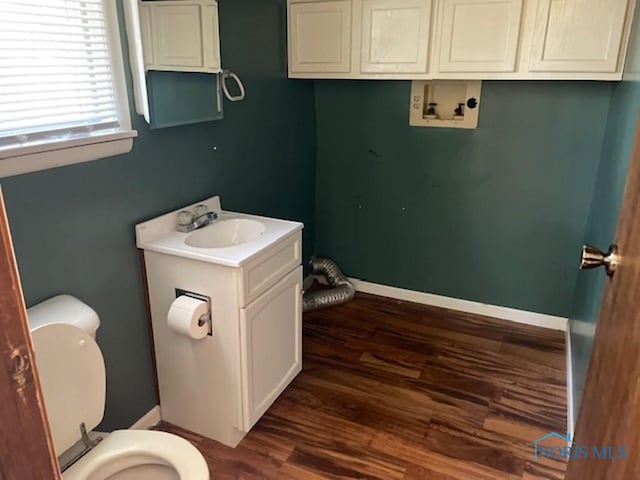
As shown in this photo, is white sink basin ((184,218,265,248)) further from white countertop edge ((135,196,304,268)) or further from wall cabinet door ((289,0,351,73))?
wall cabinet door ((289,0,351,73))

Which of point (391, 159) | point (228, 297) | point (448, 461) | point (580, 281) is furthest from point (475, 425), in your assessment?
point (391, 159)

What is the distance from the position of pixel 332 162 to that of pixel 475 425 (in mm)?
1761

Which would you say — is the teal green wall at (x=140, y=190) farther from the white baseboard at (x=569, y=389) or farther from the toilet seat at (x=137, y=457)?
the white baseboard at (x=569, y=389)

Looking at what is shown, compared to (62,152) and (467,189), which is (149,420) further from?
(467,189)

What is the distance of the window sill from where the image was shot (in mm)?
1431

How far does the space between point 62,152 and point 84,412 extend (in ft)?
2.60

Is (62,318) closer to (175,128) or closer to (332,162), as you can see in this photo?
(175,128)

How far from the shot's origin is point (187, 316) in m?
1.82

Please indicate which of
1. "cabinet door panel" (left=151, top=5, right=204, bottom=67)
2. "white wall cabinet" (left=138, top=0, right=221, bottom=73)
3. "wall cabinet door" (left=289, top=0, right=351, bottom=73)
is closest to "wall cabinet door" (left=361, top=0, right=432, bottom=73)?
"wall cabinet door" (left=289, top=0, right=351, bottom=73)

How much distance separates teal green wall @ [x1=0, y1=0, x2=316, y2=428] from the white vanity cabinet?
0.09 metres

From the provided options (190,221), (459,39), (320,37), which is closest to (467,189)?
(459,39)

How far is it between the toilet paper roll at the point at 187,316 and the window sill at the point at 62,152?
577 mm

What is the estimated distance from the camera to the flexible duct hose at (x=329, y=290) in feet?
10.1

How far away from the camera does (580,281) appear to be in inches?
102
